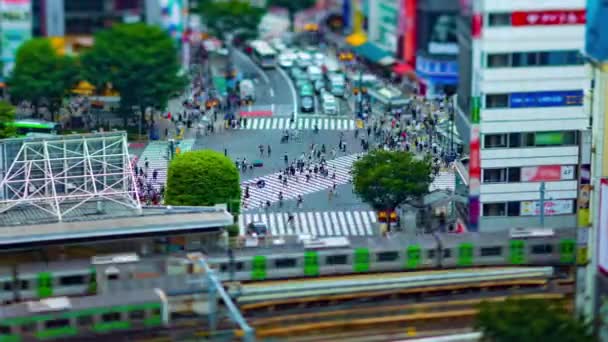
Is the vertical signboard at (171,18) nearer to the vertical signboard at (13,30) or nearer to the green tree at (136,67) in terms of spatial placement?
the vertical signboard at (13,30)

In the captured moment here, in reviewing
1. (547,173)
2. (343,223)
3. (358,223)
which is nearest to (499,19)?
(547,173)

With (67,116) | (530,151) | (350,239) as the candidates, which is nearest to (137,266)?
(350,239)

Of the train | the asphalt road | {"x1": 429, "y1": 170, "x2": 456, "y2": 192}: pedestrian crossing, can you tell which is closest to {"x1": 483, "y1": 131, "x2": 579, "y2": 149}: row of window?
the train

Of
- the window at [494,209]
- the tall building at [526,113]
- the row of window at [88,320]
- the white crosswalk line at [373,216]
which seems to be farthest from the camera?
the white crosswalk line at [373,216]

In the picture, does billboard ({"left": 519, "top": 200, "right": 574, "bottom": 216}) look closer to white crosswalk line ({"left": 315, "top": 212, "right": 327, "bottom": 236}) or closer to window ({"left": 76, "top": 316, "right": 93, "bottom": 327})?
white crosswalk line ({"left": 315, "top": 212, "right": 327, "bottom": 236})

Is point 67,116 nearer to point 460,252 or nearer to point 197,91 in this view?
point 197,91

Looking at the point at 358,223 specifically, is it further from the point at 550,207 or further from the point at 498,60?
the point at 498,60

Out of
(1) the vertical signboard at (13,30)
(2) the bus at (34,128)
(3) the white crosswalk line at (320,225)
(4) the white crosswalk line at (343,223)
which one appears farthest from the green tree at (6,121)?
(4) the white crosswalk line at (343,223)
